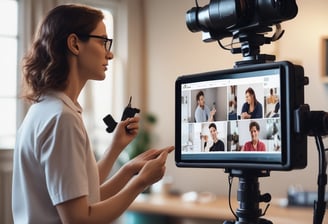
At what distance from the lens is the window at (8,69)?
3.48 m

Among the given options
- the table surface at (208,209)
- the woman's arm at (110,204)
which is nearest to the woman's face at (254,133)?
the woman's arm at (110,204)

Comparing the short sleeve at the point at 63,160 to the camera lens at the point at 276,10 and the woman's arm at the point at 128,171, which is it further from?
the camera lens at the point at 276,10

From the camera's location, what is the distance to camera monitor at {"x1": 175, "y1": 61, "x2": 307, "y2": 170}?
1127 millimetres

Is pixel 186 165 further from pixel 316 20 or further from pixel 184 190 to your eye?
pixel 184 190

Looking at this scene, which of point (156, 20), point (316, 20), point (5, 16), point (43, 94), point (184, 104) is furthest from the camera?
point (156, 20)

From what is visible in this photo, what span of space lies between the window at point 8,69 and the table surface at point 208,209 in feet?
3.29

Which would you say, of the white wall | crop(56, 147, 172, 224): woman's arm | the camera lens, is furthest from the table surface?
the camera lens

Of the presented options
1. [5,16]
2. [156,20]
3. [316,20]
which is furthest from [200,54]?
[5,16]

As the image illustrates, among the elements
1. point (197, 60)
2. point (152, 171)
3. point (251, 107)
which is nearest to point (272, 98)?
point (251, 107)

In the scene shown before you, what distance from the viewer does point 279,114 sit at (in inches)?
45.1

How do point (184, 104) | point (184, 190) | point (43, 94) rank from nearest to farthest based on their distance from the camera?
point (43, 94) → point (184, 104) → point (184, 190)

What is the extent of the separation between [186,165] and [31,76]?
17.9 inches

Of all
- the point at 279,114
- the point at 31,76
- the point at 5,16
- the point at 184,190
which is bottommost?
the point at 184,190

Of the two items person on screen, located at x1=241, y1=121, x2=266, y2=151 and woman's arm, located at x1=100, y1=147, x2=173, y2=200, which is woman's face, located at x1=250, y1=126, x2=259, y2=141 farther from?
woman's arm, located at x1=100, y1=147, x2=173, y2=200
